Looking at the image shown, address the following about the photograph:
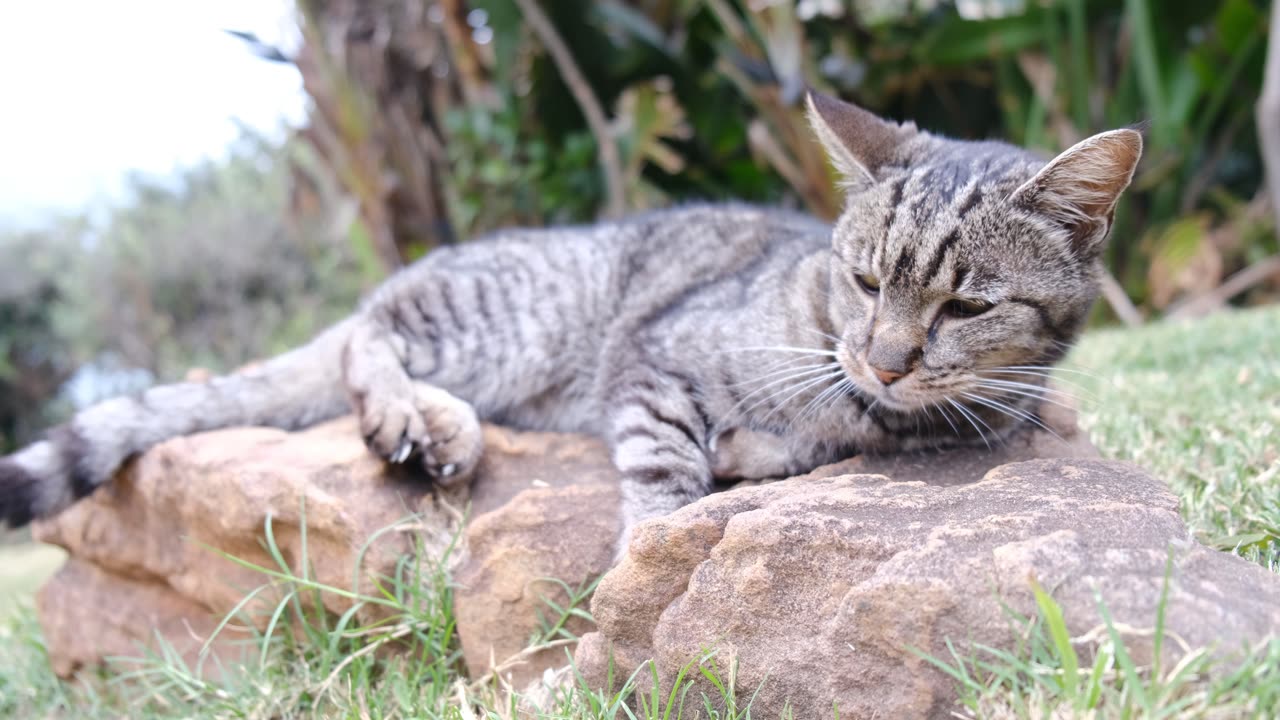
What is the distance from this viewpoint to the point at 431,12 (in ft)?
18.9

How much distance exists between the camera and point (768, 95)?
506 centimetres

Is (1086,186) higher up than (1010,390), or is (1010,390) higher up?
(1086,186)

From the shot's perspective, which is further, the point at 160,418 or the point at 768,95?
the point at 768,95

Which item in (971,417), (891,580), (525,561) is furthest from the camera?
(971,417)

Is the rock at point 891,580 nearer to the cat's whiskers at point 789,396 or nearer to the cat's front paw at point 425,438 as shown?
the cat's whiskers at point 789,396

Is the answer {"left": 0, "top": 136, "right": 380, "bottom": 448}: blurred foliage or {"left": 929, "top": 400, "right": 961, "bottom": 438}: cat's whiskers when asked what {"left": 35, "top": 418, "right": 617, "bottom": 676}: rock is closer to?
{"left": 929, "top": 400, "right": 961, "bottom": 438}: cat's whiskers

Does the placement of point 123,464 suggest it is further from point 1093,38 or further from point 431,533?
point 1093,38

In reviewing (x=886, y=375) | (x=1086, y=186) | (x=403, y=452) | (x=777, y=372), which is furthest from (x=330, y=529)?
(x=1086, y=186)

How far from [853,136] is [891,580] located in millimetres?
1169

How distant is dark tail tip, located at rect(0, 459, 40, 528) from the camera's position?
2295mm

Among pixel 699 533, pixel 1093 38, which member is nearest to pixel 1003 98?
pixel 1093 38

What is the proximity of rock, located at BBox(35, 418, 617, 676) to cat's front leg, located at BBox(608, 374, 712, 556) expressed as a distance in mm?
96

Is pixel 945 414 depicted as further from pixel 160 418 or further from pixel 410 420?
pixel 160 418

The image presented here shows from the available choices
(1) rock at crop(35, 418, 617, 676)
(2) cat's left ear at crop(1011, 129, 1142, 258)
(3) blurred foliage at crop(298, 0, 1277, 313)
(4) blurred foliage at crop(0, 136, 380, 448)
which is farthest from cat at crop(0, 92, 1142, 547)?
(4) blurred foliage at crop(0, 136, 380, 448)
